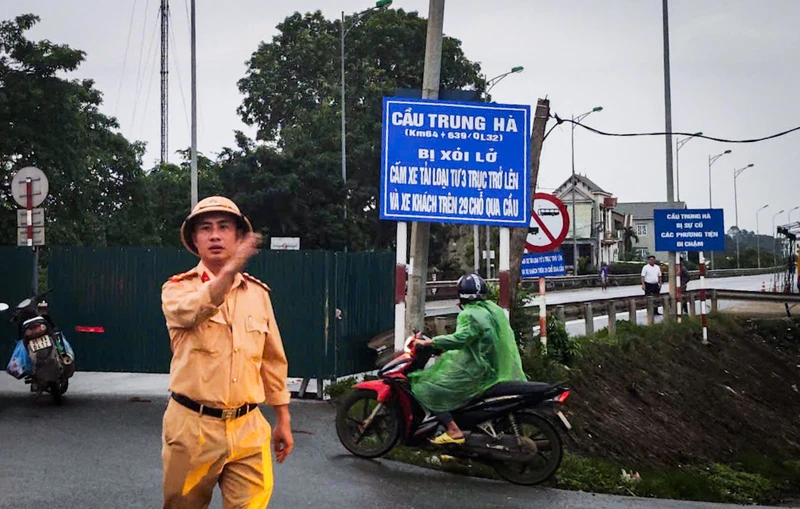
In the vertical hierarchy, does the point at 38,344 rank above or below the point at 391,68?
below

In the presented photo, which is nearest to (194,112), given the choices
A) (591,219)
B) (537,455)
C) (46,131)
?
(46,131)

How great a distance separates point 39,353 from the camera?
10.5 m

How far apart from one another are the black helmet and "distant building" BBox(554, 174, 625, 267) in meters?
92.8

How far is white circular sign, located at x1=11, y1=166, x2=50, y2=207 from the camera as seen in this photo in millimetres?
14930

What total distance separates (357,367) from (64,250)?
3732 mm

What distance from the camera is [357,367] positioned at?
40.7ft

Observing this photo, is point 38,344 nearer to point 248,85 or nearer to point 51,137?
point 51,137

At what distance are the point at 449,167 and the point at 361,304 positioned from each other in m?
2.19

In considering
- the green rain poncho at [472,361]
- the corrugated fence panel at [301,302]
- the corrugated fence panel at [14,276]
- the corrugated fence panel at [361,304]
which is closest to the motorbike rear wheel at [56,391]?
the corrugated fence panel at [14,276]

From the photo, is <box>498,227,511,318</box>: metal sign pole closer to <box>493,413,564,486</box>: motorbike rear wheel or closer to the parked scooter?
<box>493,413,564,486</box>: motorbike rear wheel

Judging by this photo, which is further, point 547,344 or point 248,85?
point 248,85

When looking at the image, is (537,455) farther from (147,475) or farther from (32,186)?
(32,186)

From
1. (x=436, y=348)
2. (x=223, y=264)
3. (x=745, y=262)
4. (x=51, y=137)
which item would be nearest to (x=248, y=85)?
(x=51, y=137)

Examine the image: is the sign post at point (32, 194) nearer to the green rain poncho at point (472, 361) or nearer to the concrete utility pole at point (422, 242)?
the concrete utility pole at point (422, 242)
